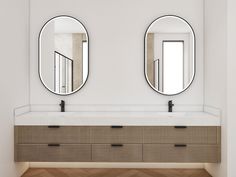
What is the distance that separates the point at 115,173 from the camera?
3234 millimetres

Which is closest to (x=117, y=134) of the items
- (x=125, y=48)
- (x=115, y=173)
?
(x=115, y=173)

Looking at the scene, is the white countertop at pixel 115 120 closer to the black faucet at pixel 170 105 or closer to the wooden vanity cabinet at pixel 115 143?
the wooden vanity cabinet at pixel 115 143

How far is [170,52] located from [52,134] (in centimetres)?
174

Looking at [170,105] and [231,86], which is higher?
[231,86]

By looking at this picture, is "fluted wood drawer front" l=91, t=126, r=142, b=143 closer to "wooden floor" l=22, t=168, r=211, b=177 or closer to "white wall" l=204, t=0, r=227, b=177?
"wooden floor" l=22, t=168, r=211, b=177

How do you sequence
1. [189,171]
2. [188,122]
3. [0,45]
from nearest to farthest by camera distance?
[0,45], [188,122], [189,171]

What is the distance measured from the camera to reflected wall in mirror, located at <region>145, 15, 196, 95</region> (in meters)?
3.44

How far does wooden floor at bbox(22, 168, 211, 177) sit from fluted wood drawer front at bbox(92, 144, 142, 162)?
296mm

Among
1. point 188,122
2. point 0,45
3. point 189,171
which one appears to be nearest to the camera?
point 0,45

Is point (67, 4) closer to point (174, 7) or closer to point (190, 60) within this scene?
point (174, 7)

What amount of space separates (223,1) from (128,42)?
120 centimetres

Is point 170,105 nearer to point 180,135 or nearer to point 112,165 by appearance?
point 180,135

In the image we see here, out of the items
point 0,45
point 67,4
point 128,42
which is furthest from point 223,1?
point 0,45

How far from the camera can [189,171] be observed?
333 centimetres
